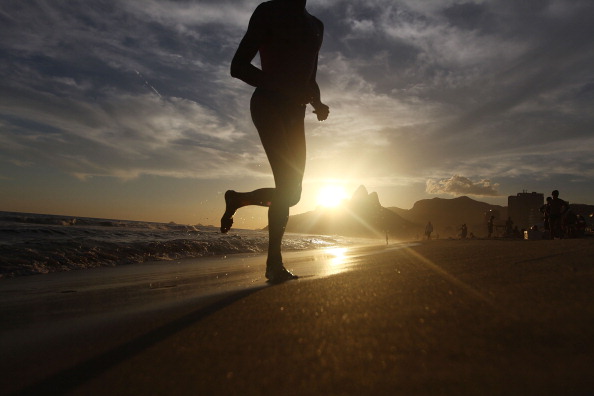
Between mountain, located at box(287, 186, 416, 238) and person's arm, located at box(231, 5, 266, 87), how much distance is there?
4440 inches

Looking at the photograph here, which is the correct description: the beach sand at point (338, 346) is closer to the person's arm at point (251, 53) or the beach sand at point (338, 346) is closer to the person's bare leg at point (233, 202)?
the person's bare leg at point (233, 202)

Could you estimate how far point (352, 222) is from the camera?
14188 centimetres

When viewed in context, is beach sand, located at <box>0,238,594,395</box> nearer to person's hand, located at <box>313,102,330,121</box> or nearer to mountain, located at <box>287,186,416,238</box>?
person's hand, located at <box>313,102,330,121</box>

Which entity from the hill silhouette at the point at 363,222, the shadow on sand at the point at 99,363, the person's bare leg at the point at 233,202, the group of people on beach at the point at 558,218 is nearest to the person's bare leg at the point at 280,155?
the person's bare leg at the point at 233,202

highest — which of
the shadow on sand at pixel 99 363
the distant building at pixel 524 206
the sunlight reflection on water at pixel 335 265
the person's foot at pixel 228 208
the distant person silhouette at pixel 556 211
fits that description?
the distant building at pixel 524 206

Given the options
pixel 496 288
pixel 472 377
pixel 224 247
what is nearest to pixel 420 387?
pixel 472 377

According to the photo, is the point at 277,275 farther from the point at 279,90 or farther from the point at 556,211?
the point at 556,211

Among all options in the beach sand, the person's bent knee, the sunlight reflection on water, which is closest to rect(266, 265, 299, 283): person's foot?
the sunlight reflection on water

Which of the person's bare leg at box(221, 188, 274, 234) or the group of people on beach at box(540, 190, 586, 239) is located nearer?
the person's bare leg at box(221, 188, 274, 234)

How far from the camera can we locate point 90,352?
36.0 inches

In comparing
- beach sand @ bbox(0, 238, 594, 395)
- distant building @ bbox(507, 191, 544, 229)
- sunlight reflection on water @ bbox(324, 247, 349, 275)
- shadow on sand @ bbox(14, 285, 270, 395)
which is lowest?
sunlight reflection on water @ bbox(324, 247, 349, 275)

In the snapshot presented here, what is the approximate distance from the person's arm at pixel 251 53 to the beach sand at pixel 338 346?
1804 mm

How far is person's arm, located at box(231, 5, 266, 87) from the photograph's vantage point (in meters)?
2.71

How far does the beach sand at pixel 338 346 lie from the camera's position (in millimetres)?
622
